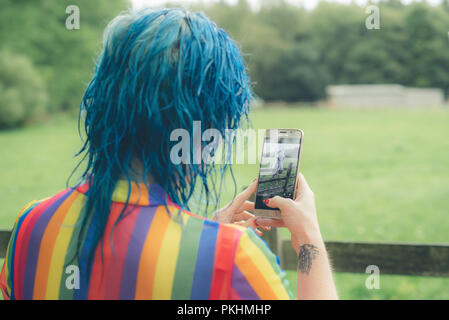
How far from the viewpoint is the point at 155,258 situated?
106cm

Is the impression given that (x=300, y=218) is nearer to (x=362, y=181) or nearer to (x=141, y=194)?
(x=141, y=194)

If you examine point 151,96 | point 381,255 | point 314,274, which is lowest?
point 381,255

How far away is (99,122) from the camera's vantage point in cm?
121

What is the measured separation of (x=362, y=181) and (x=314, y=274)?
1299cm

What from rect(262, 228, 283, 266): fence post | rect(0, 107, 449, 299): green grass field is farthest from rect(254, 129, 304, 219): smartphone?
rect(0, 107, 449, 299): green grass field

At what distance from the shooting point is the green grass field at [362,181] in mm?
7629

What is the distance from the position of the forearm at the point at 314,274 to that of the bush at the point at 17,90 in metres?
28.6

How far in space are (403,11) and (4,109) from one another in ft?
207

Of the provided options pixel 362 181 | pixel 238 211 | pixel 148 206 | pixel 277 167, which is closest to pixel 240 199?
pixel 238 211

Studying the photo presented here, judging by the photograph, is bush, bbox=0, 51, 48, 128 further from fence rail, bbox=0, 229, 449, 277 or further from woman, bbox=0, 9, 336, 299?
woman, bbox=0, 9, 336, 299

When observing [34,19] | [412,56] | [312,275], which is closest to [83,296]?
[312,275]

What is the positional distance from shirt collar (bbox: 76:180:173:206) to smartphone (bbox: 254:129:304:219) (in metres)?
0.56

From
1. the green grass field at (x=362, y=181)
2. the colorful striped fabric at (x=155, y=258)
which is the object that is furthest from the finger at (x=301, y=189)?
the green grass field at (x=362, y=181)
